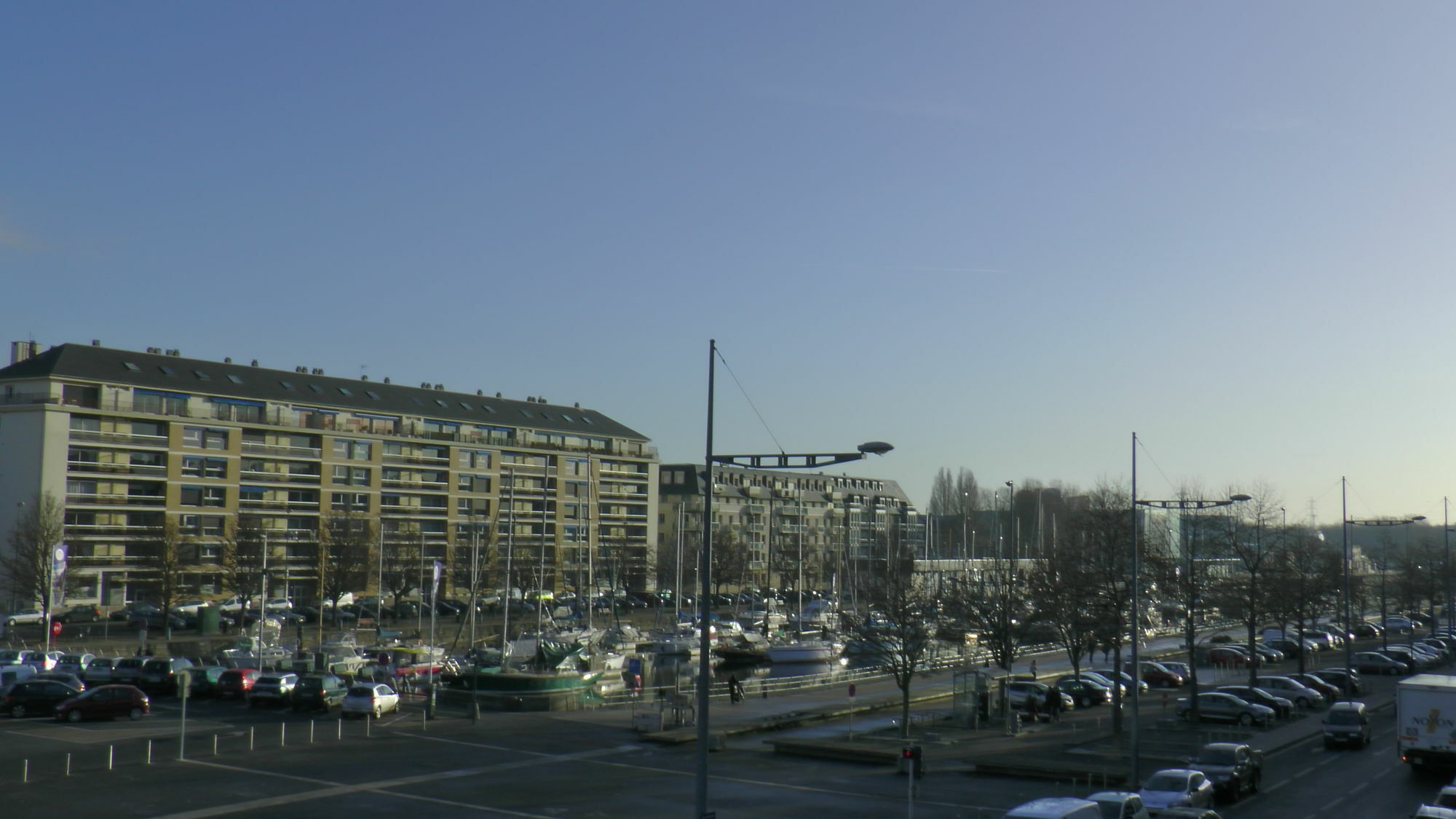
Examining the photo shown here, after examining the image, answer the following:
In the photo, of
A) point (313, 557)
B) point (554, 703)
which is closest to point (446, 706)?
point (554, 703)

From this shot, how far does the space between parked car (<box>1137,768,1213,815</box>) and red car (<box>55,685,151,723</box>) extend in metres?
33.2

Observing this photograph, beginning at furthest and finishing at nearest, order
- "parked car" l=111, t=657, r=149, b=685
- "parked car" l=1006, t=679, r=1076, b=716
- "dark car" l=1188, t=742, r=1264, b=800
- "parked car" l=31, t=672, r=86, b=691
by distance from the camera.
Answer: "parked car" l=111, t=657, r=149, b=685 < "parked car" l=1006, t=679, r=1076, b=716 < "parked car" l=31, t=672, r=86, b=691 < "dark car" l=1188, t=742, r=1264, b=800

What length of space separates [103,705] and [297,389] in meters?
71.9

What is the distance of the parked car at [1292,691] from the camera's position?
1960 inches

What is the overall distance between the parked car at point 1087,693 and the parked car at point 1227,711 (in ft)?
21.3

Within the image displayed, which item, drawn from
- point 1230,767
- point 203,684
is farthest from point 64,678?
point 1230,767

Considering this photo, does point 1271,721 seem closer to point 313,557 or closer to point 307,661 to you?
point 307,661

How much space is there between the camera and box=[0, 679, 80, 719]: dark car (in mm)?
40156

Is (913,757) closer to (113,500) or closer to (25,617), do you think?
(25,617)

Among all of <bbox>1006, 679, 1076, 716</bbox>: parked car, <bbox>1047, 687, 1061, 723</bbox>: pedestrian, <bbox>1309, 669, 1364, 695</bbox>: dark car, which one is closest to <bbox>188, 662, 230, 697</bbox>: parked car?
<bbox>1006, 679, 1076, 716</bbox>: parked car

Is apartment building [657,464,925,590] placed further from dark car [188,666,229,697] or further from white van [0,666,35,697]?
white van [0,666,35,697]

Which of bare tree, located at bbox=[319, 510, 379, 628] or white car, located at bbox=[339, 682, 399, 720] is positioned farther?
bare tree, located at bbox=[319, 510, 379, 628]

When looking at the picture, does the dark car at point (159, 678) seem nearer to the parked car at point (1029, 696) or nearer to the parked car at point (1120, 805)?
the parked car at point (1029, 696)

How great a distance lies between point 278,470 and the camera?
333ft
